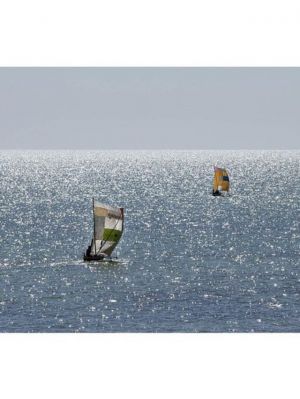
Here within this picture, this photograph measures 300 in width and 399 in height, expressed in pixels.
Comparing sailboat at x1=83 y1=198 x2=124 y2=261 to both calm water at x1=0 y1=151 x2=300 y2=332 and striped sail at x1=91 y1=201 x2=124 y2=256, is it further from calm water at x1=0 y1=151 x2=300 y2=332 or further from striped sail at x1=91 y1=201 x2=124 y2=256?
calm water at x1=0 y1=151 x2=300 y2=332

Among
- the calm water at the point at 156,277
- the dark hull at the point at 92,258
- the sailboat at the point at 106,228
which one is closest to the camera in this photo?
the calm water at the point at 156,277

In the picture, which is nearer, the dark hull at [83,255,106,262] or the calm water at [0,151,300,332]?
the calm water at [0,151,300,332]

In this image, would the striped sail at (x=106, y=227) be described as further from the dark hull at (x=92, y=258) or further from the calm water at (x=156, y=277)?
the calm water at (x=156, y=277)

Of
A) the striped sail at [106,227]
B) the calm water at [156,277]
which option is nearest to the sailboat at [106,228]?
the striped sail at [106,227]

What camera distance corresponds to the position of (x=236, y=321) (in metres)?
69.3

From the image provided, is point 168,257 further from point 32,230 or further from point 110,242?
point 32,230

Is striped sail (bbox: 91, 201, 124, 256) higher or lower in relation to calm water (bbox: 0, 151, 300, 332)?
higher

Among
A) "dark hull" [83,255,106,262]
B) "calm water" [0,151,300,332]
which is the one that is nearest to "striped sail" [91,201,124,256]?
"dark hull" [83,255,106,262]

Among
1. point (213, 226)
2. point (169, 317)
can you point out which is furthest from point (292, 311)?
point (213, 226)

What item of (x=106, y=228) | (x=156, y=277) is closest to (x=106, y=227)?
(x=106, y=228)

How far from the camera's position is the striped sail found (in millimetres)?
99438

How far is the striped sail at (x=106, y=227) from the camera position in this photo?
326ft

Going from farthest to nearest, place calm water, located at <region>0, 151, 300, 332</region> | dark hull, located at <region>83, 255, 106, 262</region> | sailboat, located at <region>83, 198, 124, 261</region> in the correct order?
sailboat, located at <region>83, 198, 124, 261</region>, dark hull, located at <region>83, 255, 106, 262</region>, calm water, located at <region>0, 151, 300, 332</region>

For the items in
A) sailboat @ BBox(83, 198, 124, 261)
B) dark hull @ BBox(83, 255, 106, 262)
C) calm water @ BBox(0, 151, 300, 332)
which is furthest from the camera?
sailboat @ BBox(83, 198, 124, 261)
